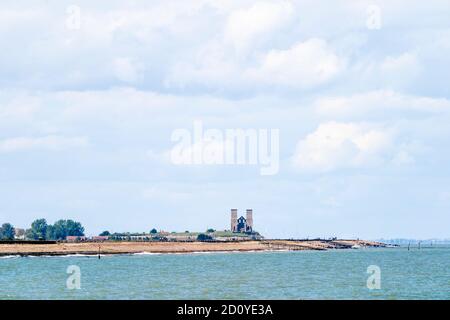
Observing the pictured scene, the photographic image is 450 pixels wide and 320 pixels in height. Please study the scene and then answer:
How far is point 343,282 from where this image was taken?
8706cm

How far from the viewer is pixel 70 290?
7700cm
